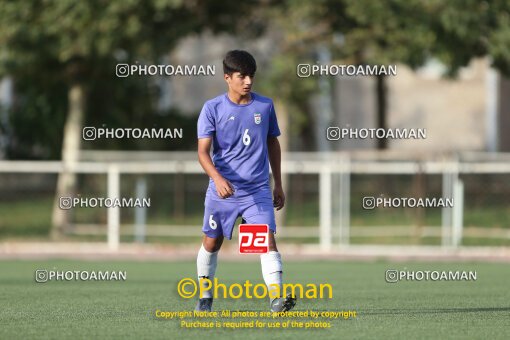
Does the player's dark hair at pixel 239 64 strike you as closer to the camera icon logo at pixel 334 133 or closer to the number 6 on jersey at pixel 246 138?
the number 6 on jersey at pixel 246 138

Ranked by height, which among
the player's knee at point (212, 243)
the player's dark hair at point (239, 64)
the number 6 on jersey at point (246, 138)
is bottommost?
the player's knee at point (212, 243)

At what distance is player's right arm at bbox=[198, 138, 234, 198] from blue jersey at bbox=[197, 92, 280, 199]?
0.09m

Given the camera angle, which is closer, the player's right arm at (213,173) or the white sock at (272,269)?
the player's right arm at (213,173)

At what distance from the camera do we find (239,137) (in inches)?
392

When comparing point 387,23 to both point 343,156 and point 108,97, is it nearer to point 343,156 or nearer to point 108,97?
point 343,156

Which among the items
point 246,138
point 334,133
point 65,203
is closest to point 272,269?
point 246,138

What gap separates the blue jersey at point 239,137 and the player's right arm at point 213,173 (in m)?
0.09

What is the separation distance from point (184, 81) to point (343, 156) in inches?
884

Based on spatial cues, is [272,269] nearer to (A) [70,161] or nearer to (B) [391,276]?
(B) [391,276]

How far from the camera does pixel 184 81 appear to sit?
47.7 m

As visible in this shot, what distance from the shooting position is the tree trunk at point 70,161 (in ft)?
87.1

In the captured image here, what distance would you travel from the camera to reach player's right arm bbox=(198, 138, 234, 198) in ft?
31.6

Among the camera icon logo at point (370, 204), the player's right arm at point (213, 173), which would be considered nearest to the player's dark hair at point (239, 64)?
the player's right arm at point (213, 173)

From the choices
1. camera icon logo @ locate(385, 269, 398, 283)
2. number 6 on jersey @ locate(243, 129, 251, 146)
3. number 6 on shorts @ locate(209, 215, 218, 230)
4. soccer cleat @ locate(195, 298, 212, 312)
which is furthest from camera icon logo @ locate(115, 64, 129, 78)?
number 6 on jersey @ locate(243, 129, 251, 146)
